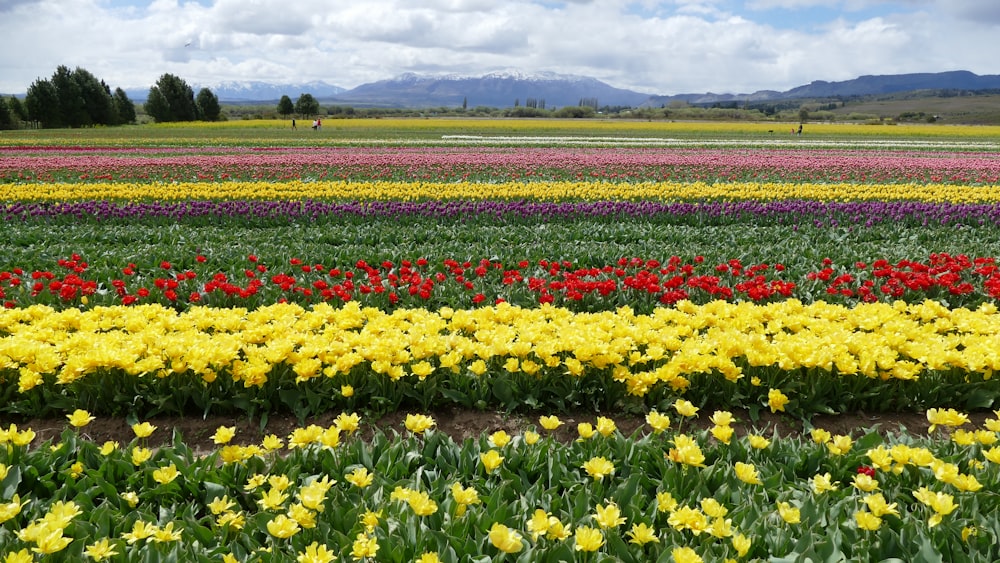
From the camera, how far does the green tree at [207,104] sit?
84438 mm

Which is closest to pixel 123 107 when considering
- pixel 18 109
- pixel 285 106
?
pixel 18 109

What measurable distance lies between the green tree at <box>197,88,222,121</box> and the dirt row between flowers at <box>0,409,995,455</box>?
90392mm

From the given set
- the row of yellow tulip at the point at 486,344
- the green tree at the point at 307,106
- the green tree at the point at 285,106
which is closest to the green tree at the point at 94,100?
the green tree at the point at 285,106

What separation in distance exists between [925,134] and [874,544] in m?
64.8

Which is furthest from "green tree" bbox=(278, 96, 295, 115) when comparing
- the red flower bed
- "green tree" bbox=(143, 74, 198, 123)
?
the red flower bed

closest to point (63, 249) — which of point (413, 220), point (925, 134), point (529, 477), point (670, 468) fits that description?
point (413, 220)

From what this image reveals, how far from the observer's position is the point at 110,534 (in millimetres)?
2773

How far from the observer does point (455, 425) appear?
438 centimetres

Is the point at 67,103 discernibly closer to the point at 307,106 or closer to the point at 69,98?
the point at 69,98

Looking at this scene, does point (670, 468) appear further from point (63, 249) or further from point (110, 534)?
point (63, 249)

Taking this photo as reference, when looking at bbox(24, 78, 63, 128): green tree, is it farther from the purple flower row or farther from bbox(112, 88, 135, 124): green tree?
the purple flower row

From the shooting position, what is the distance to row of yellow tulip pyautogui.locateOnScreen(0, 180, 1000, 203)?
1520 cm

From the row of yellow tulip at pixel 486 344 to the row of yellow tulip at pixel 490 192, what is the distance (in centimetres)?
989

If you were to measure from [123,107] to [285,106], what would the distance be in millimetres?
19965
